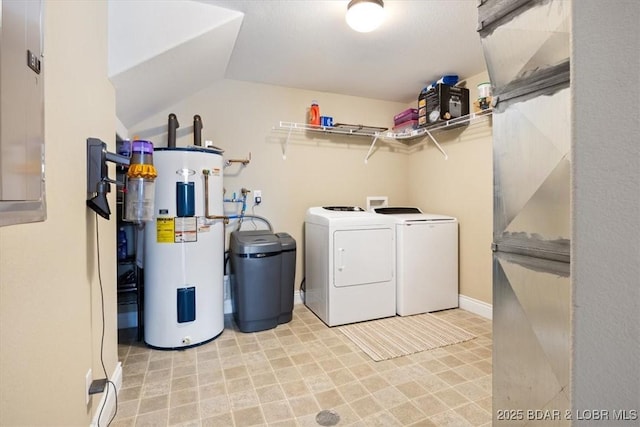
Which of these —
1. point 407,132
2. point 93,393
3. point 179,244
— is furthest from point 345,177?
point 93,393

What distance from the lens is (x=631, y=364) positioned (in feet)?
1.51

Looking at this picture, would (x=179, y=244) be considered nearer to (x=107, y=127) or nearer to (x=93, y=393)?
(x=107, y=127)

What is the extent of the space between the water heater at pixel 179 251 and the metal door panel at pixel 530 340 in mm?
2042

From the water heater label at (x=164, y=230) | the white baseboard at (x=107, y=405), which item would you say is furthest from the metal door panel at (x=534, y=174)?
the water heater label at (x=164, y=230)

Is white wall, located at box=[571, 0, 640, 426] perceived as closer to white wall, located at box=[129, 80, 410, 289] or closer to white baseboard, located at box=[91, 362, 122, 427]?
white baseboard, located at box=[91, 362, 122, 427]

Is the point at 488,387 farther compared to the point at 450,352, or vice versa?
the point at 450,352

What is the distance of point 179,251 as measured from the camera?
230cm

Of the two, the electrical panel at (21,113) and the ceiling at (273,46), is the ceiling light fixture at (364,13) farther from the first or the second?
the electrical panel at (21,113)

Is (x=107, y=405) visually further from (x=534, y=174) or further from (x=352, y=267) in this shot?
(x=534, y=174)

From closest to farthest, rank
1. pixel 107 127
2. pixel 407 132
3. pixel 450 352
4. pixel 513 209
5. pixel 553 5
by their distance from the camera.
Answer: pixel 553 5 < pixel 513 209 < pixel 107 127 < pixel 450 352 < pixel 407 132

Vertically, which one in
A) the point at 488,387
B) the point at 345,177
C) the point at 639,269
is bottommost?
the point at 488,387

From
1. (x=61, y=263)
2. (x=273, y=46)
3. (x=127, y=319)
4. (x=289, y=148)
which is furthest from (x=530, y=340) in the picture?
(x=127, y=319)

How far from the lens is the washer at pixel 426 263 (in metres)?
2.99

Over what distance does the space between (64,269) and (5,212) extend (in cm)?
65
